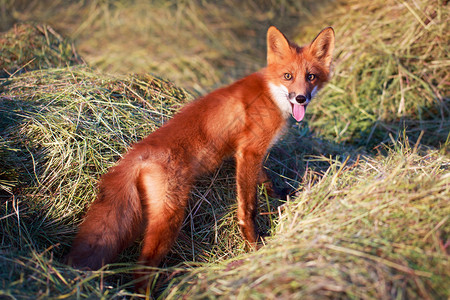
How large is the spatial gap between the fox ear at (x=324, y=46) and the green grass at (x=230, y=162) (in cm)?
103

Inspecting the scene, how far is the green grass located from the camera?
7.80 ft

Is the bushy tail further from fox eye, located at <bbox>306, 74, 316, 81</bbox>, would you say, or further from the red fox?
fox eye, located at <bbox>306, 74, 316, 81</bbox>

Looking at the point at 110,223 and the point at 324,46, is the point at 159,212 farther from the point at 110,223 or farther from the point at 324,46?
the point at 324,46

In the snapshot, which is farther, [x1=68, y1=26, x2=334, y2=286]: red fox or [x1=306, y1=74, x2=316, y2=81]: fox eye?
[x1=306, y1=74, x2=316, y2=81]: fox eye

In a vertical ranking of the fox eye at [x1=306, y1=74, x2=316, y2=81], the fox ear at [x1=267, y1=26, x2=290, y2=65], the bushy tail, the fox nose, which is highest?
the fox ear at [x1=267, y1=26, x2=290, y2=65]

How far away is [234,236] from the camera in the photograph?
356 centimetres

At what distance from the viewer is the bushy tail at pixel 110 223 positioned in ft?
9.07

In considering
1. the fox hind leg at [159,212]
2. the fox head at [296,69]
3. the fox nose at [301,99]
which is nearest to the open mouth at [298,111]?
the fox head at [296,69]

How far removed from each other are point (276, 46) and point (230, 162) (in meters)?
1.31

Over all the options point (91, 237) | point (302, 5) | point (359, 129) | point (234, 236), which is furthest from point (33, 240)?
point (302, 5)

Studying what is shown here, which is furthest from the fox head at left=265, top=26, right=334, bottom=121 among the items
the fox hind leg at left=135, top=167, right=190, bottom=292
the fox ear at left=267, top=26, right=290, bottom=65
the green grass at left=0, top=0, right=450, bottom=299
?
the fox hind leg at left=135, top=167, right=190, bottom=292

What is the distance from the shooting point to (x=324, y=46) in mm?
3787

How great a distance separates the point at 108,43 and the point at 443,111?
5.81 meters

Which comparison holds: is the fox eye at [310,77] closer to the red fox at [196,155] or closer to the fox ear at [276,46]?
the red fox at [196,155]
